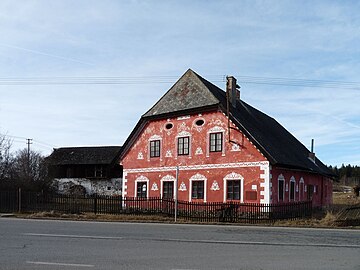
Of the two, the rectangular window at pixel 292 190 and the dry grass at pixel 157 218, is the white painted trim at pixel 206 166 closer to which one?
the dry grass at pixel 157 218

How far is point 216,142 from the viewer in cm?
2834

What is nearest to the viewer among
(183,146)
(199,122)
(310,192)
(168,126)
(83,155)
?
(199,122)

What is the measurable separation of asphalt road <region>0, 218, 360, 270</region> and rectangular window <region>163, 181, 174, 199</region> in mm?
14769

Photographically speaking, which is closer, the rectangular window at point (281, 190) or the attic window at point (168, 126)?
the rectangular window at point (281, 190)

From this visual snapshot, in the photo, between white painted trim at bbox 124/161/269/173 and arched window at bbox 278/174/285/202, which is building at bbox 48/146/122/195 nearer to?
white painted trim at bbox 124/161/269/173

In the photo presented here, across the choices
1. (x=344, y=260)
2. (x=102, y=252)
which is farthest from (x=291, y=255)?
(x=102, y=252)

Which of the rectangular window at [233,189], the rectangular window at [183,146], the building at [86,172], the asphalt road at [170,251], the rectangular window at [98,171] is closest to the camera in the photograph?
the asphalt road at [170,251]

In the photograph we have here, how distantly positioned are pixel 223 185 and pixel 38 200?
37.9 ft

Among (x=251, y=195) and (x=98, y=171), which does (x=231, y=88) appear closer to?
(x=251, y=195)

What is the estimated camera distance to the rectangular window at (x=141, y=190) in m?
31.7

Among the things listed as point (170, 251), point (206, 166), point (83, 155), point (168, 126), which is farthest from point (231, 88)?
point (83, 155)

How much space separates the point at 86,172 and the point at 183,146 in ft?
106

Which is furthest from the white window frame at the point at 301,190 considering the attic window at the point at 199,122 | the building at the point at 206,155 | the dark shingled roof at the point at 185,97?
the dark shingled roof at the point at 185,97

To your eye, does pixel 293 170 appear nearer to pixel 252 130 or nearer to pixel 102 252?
pixel 252 130
